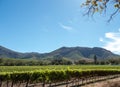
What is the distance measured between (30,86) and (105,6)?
52.1 feet

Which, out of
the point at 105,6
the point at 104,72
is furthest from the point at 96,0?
the point at 104,72

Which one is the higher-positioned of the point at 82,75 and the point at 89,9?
the point at 89,9

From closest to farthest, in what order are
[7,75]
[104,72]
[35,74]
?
[7,75]
[35,74]
[104,72]

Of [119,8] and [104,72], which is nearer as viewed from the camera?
[119,8]

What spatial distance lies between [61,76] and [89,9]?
1682 centimetres

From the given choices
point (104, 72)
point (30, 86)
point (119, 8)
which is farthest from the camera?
point (104, 72)

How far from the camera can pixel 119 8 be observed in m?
20.3

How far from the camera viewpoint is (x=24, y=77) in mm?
28672

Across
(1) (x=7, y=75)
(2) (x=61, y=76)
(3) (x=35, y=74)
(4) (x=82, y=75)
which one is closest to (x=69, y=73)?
(2) (x=61, y=76)

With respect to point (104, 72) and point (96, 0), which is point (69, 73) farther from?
point (104, 72)

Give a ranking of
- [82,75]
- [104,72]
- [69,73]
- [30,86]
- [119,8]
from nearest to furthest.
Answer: [119,8], [30,86], [69,73], [82,75], [104,72]

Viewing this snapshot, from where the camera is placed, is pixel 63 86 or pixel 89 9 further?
pixel 63 86

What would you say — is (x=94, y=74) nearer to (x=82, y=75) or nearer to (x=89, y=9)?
(x=82, y=75)

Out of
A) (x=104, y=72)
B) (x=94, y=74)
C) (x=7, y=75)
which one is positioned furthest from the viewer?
(x=104, y=72)
